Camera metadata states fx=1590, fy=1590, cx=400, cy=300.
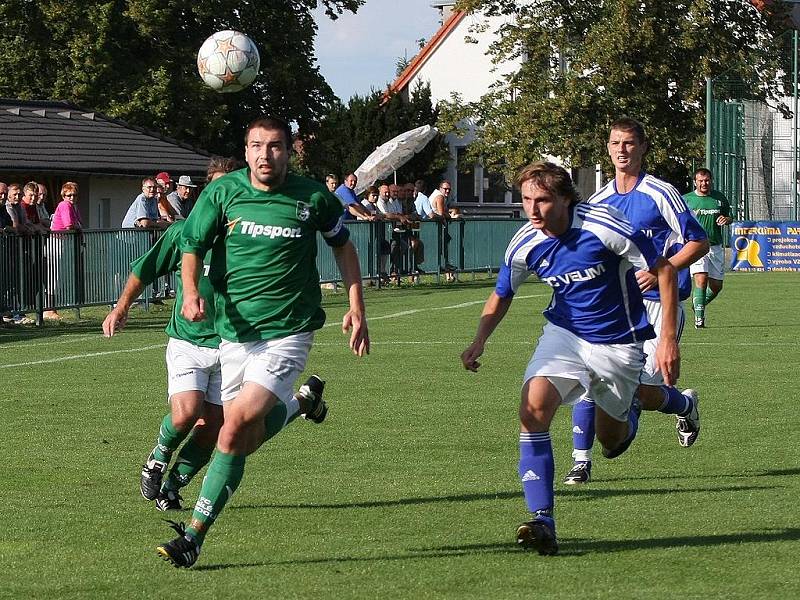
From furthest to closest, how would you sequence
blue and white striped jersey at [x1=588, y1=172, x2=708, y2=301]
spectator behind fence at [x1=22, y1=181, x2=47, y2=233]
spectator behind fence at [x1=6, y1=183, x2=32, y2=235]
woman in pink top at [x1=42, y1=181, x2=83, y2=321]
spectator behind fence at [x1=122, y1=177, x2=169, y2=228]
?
spectator behind fence at [x1=122, y1=177, x2=169, y2=228] → spectator behind fence at [x1=22, y1=181, x2=47, y2=233] → woman in pink top at [x1=42, y1=181, x2=83, y2=321] → spectator behind fence at [x1=6, y1=183, x2=32, y2=235] → blue and white striped jersey at [x1=588, y1=172, x2=708, y2=301]

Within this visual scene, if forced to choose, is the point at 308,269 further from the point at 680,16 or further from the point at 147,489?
the point at 680,16

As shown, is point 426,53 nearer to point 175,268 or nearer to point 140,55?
point 140,55

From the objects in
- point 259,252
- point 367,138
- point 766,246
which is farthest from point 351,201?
point 367,138

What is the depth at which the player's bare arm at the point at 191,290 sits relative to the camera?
679 centimetres

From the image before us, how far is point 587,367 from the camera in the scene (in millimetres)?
7512

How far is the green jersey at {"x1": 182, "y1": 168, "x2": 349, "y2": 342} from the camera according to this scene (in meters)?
6.95

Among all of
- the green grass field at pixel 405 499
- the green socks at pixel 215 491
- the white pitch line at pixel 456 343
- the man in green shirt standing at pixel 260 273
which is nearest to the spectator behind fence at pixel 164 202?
the white pitch line at pixel 456 343

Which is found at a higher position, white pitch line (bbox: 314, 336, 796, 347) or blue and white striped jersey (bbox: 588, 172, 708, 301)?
blue and white striped jersey (bbox: 588, 172, 708, 301)

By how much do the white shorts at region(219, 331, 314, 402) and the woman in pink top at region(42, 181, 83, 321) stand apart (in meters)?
14.3

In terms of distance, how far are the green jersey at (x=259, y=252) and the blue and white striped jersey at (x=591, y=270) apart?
103 centimetres

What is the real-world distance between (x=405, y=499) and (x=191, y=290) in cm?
210

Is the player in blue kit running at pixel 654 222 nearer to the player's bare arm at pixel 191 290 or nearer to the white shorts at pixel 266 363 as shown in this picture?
the white shorts at pixel 266 363

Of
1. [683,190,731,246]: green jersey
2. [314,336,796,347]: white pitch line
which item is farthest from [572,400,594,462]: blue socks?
[683,190,731,246]: green jersey

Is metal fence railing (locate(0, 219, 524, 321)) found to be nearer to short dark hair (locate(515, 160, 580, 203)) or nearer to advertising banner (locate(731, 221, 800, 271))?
advertising banner (locate(731, 221, 800, 271))
